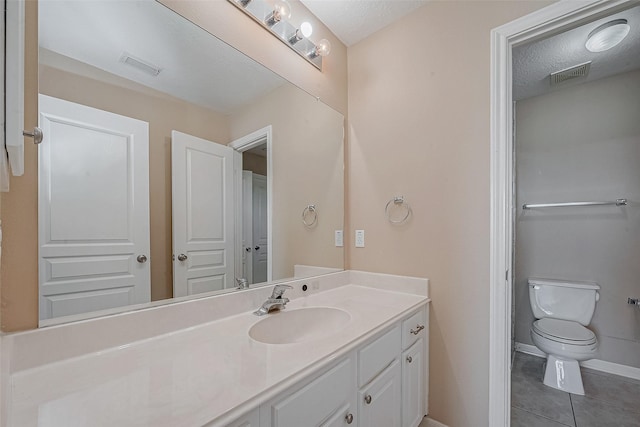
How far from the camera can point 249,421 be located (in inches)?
23.0

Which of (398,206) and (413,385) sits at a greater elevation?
(398,206)

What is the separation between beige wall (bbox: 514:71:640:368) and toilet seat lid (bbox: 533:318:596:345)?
284 millimetres

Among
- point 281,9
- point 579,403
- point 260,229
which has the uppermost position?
point 281,9

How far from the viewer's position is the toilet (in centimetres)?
185

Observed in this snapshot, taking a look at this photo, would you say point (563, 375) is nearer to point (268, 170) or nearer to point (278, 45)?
point (268, 170)

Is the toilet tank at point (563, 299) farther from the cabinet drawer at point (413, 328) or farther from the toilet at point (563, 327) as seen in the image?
the cabinet drawer at point (413, 328)

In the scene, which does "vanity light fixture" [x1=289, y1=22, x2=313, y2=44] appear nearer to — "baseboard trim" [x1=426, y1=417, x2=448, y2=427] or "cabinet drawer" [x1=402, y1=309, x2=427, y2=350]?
"cabinet drawer" [x1=402, y1=309, x2=427, y2=350]

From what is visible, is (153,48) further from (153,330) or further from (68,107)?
(153,330)

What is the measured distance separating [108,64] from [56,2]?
175mm

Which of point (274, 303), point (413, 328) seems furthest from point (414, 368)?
point (274, 303)

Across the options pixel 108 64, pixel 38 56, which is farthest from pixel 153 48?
pixel 38 56

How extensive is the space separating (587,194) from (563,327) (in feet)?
3.62

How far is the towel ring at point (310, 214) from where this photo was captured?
5.32 ft

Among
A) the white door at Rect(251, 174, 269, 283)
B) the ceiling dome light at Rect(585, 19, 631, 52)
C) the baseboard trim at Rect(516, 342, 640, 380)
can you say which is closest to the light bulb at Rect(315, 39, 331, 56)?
the white door at Rect(251, 174, 269, 283)
